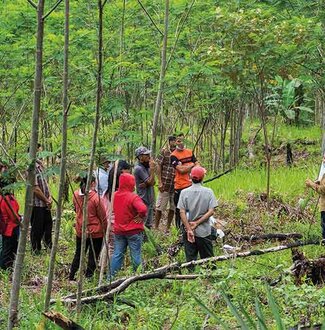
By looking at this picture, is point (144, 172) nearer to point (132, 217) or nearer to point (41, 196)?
point (41, 196)

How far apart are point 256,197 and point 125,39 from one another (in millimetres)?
3990

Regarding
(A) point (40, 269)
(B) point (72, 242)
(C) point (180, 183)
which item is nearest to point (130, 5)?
(C) point (180, 183)

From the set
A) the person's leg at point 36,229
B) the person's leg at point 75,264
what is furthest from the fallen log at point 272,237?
the person's leg at point 36,229

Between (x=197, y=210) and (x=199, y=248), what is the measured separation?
55 centimetres

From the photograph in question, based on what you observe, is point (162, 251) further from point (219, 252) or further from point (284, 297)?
point (284, 297)

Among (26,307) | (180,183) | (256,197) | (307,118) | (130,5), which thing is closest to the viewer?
(26,307)

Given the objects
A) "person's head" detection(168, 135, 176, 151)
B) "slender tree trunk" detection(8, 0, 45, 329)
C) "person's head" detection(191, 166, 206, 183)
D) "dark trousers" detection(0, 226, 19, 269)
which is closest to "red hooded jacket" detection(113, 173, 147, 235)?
"person's head" detection(191, 166, 206, 183)

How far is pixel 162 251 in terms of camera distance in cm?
934

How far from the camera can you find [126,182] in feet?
25.8

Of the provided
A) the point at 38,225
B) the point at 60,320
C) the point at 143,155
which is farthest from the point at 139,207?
the point at 60,320

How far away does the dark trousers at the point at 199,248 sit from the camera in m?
8.03

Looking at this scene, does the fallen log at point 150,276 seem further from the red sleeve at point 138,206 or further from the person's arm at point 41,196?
the person's arm at point 41,196

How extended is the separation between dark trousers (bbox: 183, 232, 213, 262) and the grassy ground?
0.24 meters

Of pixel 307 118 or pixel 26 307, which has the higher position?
pixel 307 118
